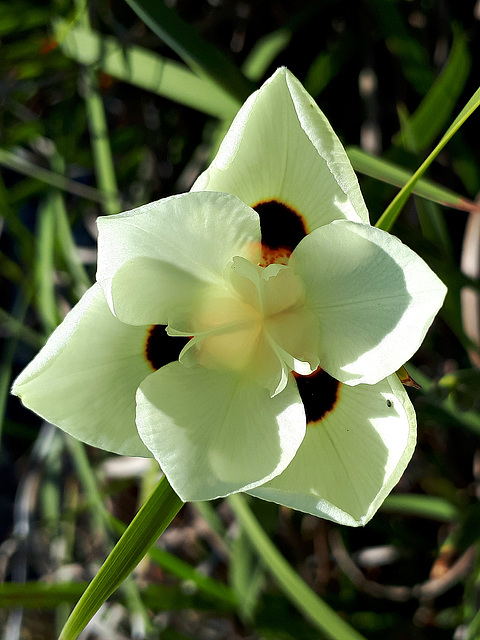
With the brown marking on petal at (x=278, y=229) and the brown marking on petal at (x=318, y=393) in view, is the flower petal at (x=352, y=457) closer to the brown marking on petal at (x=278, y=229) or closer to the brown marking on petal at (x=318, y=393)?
the brown marking on petal at (x=318, y=393)

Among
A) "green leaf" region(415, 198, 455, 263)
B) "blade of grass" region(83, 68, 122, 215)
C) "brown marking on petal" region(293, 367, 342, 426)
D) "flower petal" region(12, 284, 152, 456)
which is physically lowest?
"blade of grass" region(83, 68, 122, 215)

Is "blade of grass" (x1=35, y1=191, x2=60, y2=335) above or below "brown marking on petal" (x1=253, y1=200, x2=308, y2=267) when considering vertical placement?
below

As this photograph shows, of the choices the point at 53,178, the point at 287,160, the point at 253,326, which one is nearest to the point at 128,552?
the point at 253,326

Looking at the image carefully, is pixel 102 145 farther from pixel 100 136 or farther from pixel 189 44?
pixel 189 44

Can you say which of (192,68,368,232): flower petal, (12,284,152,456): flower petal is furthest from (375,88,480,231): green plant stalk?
(12,284,152,456): flower petal

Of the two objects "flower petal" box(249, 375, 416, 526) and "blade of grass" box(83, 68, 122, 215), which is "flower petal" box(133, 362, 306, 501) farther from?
"blade of grass" box(83, 68, 122, 215)

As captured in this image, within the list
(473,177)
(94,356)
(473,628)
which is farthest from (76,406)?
(473,177)
